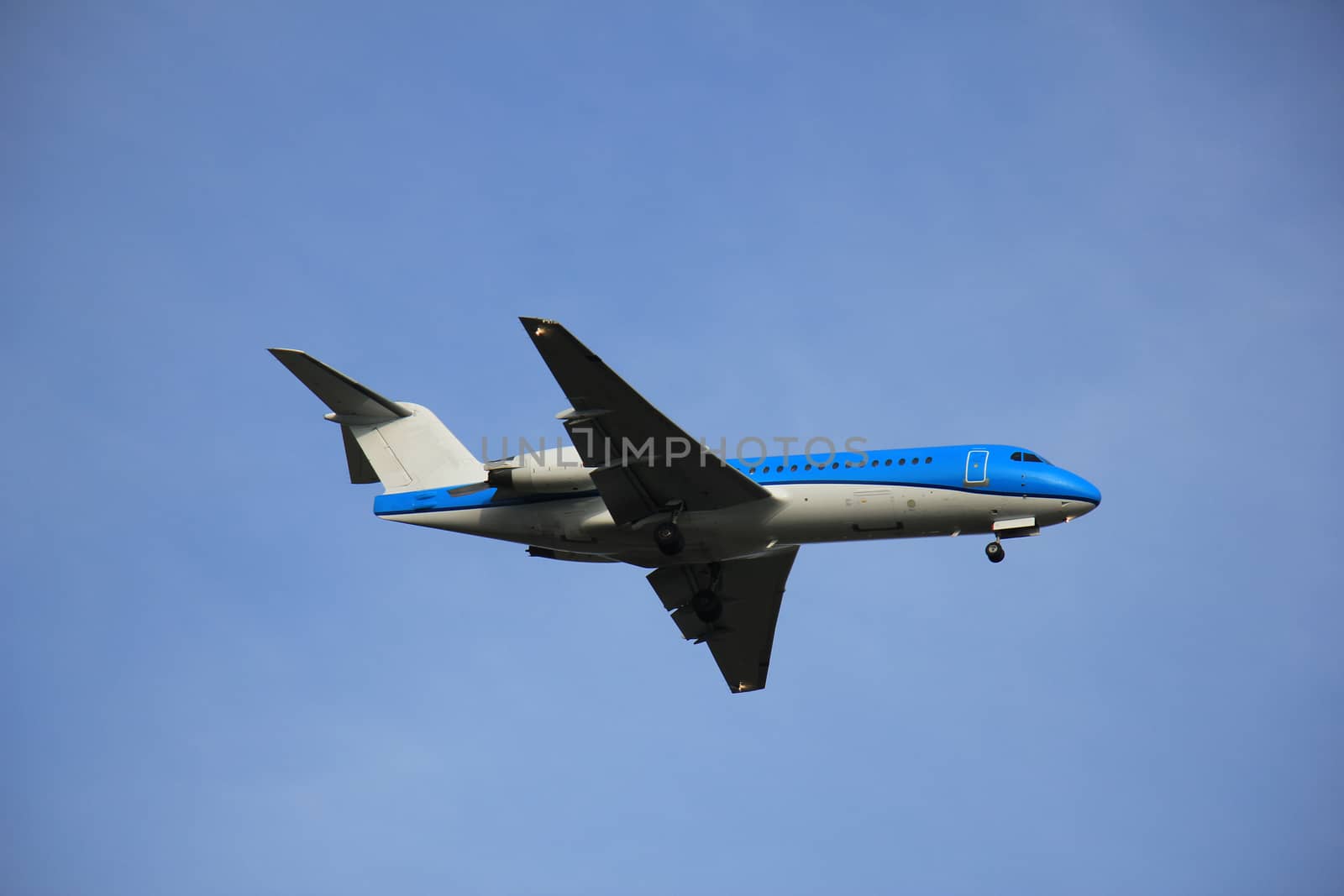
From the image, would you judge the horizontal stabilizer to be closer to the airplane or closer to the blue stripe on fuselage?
the airplane

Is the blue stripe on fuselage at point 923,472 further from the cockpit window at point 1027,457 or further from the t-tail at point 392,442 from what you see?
the t-tail at point 392,442

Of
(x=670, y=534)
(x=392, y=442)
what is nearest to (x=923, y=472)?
(x=670, y=534)

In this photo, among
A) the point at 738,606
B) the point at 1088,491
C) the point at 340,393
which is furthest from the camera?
the point at 738,606

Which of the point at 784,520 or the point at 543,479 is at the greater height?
the point at 543,479

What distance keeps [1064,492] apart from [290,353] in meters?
17.2

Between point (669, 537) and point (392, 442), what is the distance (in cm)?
791

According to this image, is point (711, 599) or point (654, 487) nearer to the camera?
point (654, 487)

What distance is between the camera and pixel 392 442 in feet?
110

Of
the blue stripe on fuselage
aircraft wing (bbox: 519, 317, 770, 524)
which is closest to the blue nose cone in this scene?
the blue stripe on fuselage

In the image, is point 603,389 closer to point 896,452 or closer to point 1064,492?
point 896,452

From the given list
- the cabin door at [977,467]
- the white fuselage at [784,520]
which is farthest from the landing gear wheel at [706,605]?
the cabin door at [977,467]

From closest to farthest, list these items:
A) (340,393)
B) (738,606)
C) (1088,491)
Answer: (1088,491) < (340,393) < (738,606)

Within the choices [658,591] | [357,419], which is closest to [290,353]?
Result: [357,419]

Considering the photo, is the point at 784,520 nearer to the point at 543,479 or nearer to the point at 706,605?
the point at 543,479
